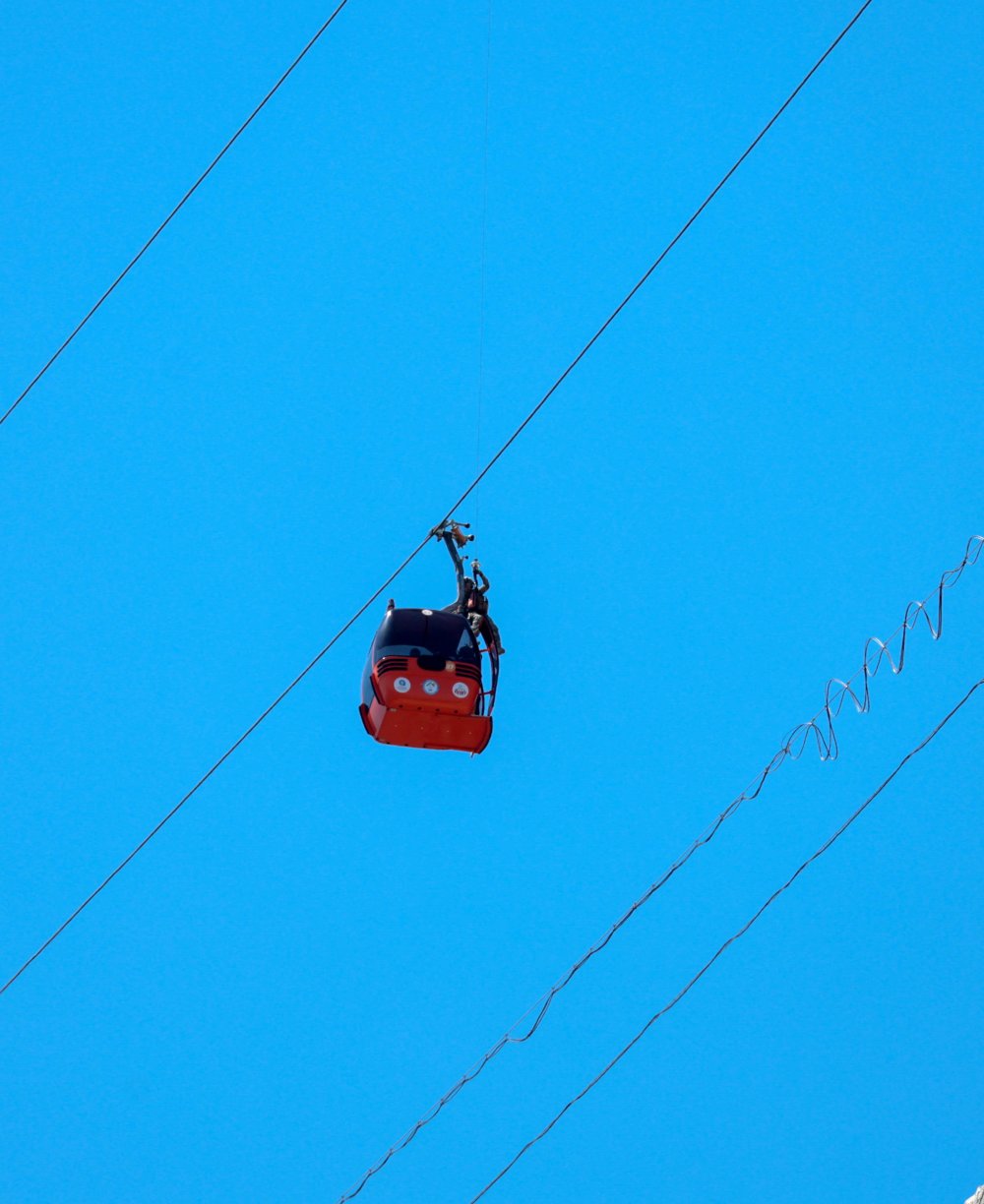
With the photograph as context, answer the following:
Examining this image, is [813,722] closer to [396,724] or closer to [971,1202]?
[396,724]

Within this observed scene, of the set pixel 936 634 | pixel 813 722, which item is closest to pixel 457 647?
pixel 813 722
